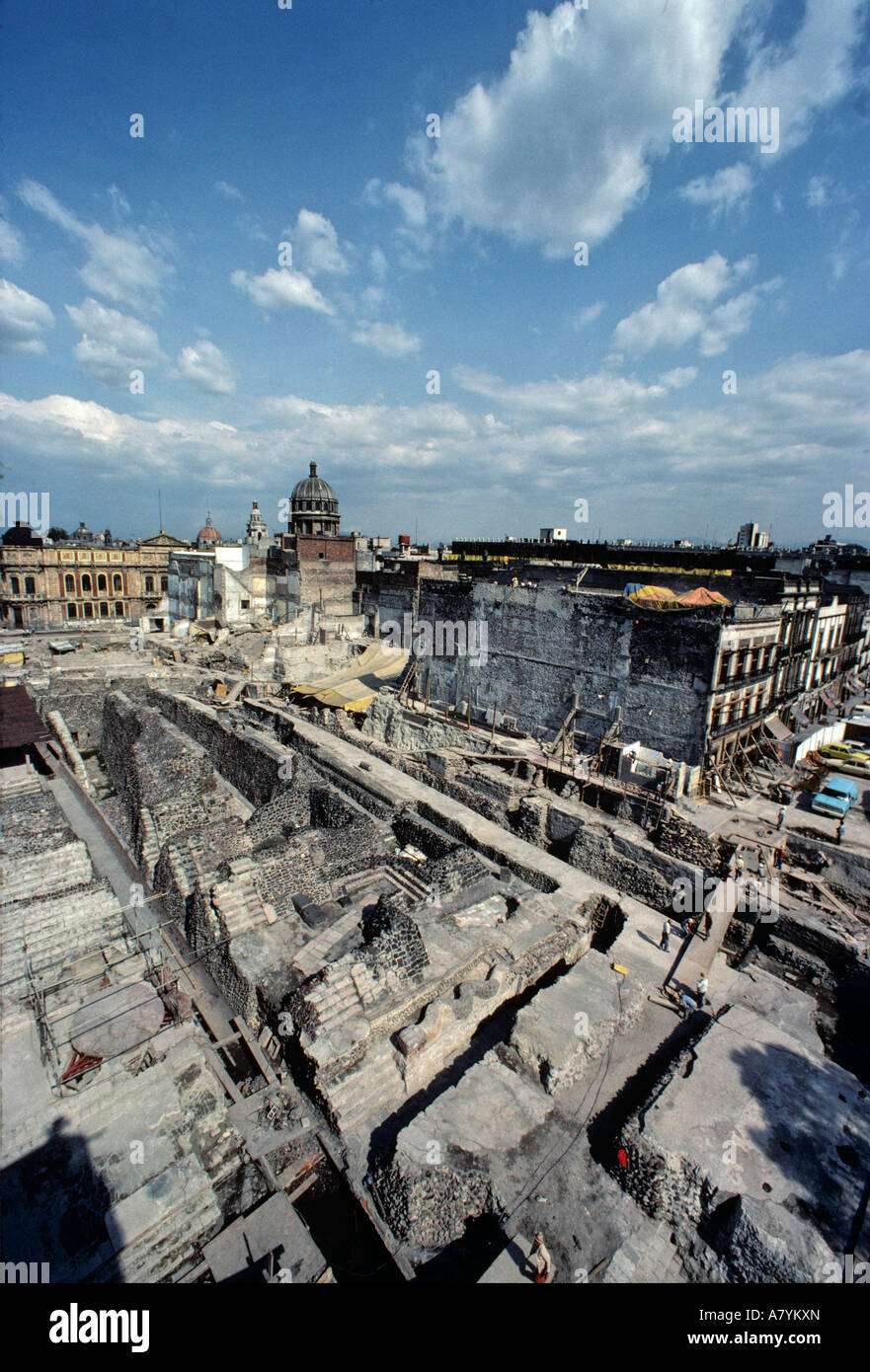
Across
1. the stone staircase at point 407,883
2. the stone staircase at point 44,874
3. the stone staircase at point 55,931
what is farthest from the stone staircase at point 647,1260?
the stone staircase at point 44,874

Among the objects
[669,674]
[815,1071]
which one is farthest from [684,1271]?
[669,674]

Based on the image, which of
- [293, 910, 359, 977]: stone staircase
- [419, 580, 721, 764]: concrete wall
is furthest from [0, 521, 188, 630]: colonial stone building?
[293, 910, 359, 977]: stone staircase

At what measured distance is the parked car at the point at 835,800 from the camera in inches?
720

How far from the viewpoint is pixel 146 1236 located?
7.09m

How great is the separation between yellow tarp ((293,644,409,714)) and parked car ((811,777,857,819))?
17307 mm

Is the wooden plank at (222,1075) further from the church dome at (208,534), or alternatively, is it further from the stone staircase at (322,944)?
the church dome at (208,534)

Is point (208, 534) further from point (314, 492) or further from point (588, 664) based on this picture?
point (588, 664)

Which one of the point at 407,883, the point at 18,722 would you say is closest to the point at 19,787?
the point at 18,722

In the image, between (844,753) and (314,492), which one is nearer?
(844,753)

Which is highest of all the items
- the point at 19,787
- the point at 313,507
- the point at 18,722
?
the point at 313,507

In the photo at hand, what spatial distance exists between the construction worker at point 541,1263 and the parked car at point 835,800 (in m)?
16.3

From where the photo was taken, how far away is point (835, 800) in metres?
18.5

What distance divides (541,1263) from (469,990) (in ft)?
13.6
